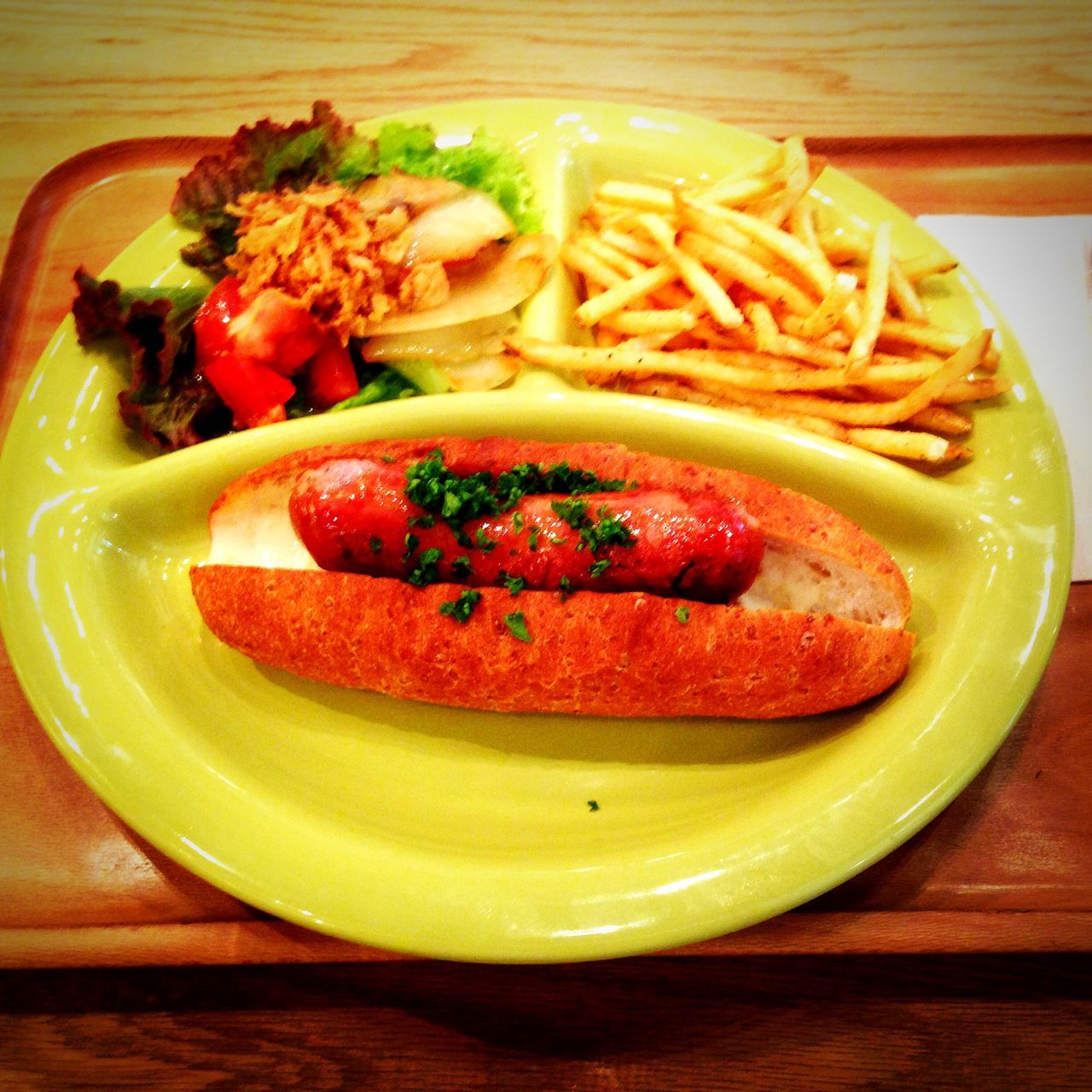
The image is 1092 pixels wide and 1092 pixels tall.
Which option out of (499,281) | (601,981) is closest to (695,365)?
(499,281)

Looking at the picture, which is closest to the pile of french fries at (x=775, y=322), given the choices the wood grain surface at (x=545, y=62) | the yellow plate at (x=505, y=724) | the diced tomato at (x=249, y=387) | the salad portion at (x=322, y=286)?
the yellow plate at (x=505, y=724)

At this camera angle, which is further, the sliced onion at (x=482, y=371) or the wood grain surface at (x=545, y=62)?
the wood grain surface at (x=545, y=62)

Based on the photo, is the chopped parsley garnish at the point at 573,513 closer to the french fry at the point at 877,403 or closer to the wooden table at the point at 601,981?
the french fry at the point at 877,403

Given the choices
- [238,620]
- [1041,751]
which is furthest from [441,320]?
[1041,751]

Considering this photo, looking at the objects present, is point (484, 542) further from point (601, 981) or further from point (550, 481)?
point (601, 981)

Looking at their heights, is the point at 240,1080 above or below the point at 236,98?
below

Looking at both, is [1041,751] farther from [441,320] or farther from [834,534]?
[441,320]
